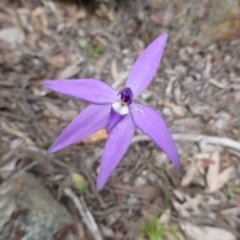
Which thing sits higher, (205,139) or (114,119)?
(114,119)

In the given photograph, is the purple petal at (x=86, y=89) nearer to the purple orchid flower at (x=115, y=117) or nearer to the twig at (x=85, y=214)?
the purple orchid flower at (x=115, y=117)

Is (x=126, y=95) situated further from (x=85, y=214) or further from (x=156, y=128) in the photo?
(x=85, y=214)

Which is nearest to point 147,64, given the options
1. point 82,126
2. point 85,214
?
point 82,126

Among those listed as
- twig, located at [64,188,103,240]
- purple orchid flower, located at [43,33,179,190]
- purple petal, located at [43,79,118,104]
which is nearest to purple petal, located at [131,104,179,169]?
purple orchid flower, located at [43,33,179,190]

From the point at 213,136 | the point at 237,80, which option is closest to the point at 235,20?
the point at 237,80

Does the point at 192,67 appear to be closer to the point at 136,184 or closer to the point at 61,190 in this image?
the point at 136,184
